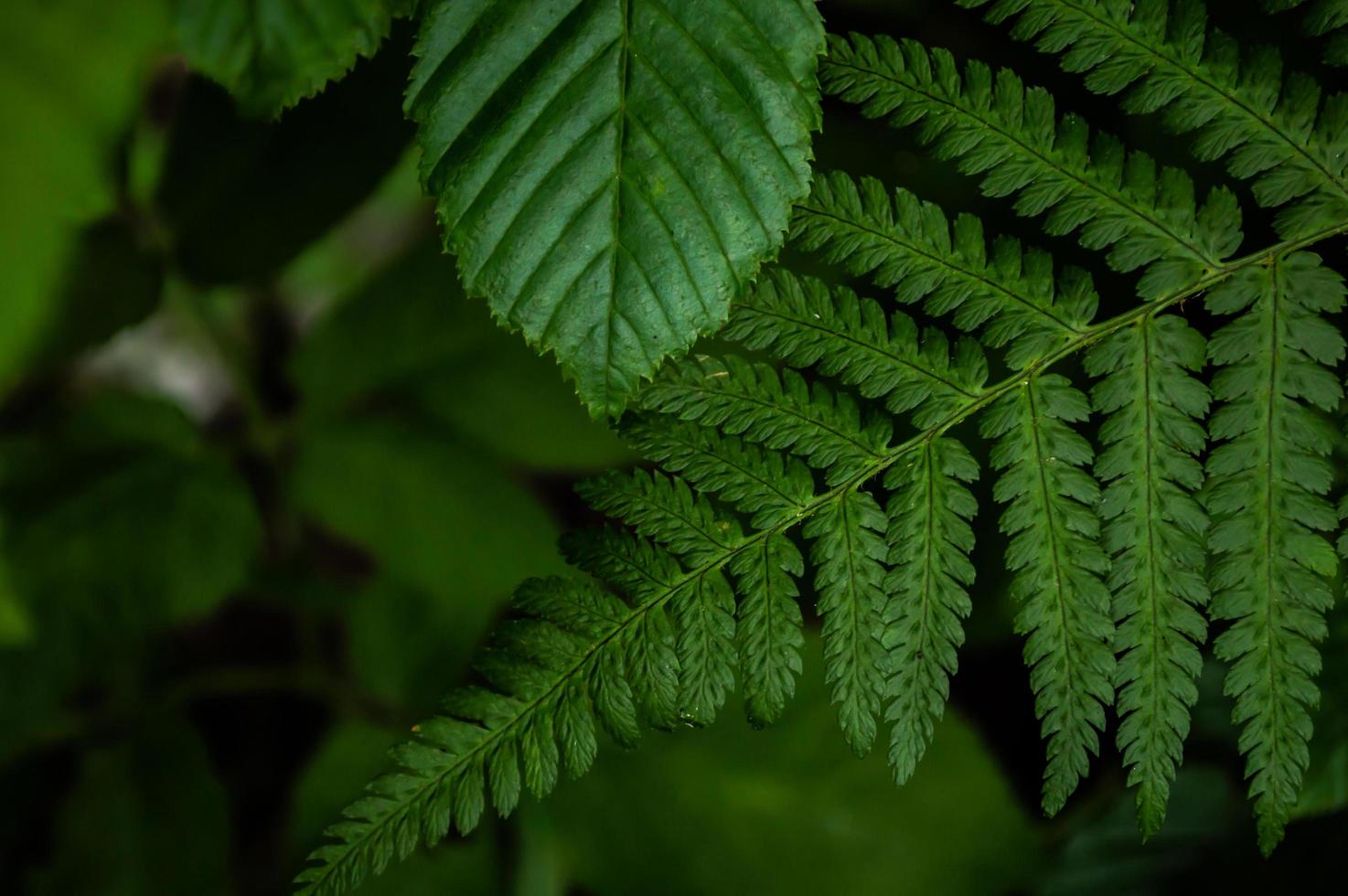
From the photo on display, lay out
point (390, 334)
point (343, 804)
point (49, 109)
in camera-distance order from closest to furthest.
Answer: point (49, 109)
point (343, 804)
point (390, 334)

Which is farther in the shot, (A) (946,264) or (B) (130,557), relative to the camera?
(B) (130,557)

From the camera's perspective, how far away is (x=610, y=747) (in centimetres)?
176

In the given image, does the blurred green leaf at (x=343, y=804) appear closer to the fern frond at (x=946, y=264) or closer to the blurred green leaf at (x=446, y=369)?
the blurred green leaf at (x=446, y=369)

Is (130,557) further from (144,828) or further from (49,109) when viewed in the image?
(49,109)

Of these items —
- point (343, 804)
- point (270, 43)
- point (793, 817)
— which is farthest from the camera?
point (343, 804)

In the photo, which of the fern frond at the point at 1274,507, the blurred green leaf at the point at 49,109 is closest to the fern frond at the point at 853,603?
the fern frond at the point at 1274,507

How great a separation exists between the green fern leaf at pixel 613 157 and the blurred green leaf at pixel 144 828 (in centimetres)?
138

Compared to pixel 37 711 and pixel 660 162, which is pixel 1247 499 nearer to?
pixel 660 162

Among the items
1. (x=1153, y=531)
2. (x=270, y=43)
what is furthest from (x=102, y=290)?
(x=1153, y=531)

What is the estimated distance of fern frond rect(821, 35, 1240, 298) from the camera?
102 cm

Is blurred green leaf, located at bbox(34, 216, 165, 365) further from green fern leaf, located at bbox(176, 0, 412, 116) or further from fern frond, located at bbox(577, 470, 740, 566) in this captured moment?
fern frond, located at bbox(577, 470, 740, 566)

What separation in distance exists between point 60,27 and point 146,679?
1285 mm

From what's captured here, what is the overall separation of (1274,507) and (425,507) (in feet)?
4.69

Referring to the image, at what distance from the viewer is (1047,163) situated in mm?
1042
